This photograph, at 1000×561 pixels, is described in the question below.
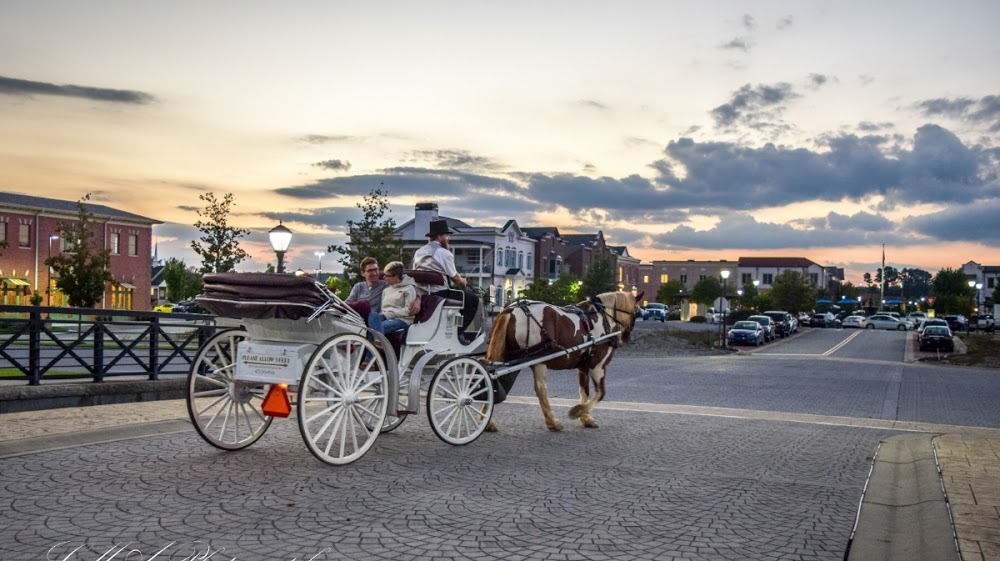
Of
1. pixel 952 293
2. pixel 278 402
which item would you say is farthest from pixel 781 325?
pixel 952 293

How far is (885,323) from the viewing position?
75875 mm

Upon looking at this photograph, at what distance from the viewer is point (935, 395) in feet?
61.6

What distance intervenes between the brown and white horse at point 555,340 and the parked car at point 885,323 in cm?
7098

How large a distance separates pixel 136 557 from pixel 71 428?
5512 millimetres

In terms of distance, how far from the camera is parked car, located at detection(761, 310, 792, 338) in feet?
181

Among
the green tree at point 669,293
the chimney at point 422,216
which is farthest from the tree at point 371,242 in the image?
the green tree at point 669,293

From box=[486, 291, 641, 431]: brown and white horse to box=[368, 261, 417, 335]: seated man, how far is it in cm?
158

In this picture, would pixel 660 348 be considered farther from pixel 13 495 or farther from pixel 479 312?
pixel 13 495

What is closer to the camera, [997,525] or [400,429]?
[997,525]

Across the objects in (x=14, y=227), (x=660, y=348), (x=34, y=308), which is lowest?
(x=660, y=348)

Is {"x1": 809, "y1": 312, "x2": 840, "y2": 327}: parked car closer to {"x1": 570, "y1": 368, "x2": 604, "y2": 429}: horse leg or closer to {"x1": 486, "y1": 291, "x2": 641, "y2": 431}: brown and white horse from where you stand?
{"x1": 486, "y1": 291, "x2": 641, "y2": 431}: brown and white horse

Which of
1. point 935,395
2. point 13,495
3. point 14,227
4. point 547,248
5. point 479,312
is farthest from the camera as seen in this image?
point 547,248

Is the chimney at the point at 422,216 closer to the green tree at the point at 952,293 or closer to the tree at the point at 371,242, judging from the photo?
the tree at the point at 371,242

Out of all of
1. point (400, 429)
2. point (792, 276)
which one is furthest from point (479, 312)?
point (792, 276)
